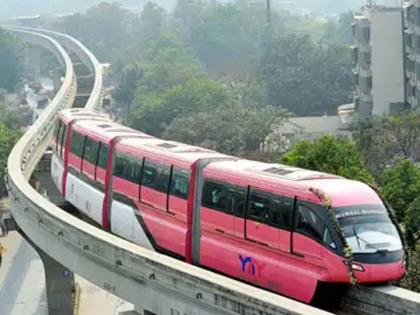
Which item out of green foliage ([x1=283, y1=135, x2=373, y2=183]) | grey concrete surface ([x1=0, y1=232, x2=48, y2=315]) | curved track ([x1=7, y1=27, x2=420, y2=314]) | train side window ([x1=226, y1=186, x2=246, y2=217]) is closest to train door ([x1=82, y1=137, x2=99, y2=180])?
curved track ([x1=7, y1=27, x2=420, y2=314])

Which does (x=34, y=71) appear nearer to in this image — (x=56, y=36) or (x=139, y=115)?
(x=56, y=36)

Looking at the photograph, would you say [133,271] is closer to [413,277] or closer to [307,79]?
[413,277]

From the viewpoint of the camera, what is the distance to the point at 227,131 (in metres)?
47.8

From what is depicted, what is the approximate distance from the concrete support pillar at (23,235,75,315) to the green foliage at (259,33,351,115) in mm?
38242

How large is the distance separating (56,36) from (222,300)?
92351 mm

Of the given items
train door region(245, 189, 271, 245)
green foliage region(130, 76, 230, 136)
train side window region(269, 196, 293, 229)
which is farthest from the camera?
green foliage region(130, 76, 230, 136)

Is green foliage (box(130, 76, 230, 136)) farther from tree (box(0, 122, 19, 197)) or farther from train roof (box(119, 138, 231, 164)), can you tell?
train roof (box(119, 138, 231, 164))

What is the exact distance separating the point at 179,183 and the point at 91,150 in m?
4.72

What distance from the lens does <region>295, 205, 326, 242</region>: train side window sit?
583 inches

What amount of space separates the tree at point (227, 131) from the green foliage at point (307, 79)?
1857 centimetres

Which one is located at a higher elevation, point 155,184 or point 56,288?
point 155,184

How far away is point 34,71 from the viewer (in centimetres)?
11550

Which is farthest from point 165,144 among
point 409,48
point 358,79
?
point 358,79

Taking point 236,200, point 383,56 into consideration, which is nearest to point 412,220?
point 236,200
